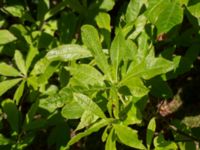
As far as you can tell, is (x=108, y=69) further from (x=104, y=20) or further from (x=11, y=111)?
(x=11, y=111)

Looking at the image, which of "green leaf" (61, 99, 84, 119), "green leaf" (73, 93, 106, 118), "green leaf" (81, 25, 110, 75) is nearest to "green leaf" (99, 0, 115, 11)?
"green leaf" (81, 25, 110, 75)

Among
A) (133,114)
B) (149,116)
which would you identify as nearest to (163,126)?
(149,116)

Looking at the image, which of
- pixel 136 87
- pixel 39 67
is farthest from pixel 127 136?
pixel 39 67

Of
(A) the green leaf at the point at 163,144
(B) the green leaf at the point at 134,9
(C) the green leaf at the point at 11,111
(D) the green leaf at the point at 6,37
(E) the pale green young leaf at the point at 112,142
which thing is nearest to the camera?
(E) the pale green young leaf at the point at 112,142

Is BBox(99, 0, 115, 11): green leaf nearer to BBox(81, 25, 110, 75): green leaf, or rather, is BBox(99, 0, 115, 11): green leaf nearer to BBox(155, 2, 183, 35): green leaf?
BBox(81, 25, 110, 75): green leaf

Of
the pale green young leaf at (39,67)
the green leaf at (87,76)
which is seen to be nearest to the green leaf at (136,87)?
the green leaf at (87,76)

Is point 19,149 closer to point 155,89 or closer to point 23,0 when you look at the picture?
point 155,89

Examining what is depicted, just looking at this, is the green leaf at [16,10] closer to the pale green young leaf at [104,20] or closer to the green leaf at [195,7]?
the pale green young leaf at [104,20]
